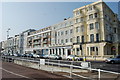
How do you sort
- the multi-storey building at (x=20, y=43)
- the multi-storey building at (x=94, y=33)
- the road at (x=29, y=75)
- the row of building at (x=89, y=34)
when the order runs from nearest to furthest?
the road at (x=29, y=75)
the multi-storey building at (x=94, y=33)
the row of building at (x=89, y=34)
the multi-storey building at (x=20, y=43)

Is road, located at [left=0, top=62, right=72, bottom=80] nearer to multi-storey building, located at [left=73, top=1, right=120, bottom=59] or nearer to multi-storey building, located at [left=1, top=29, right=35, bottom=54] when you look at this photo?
multi-storey building, located at [left=73, top=1, right=120, bottom=59]

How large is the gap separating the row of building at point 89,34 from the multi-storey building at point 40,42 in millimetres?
1625

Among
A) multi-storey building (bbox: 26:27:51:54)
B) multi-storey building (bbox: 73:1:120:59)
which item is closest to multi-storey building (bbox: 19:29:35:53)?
multi-storey building (bbox: 26:27:51:54)

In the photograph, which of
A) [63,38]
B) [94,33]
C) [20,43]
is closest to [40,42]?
[63,38]

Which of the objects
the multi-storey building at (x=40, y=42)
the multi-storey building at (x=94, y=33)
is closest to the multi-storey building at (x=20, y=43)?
the multi-storey building at (x=40, y=42)

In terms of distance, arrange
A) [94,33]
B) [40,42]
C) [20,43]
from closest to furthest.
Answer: [94,33], [40,42], [20,43]

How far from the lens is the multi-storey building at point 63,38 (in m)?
45.5

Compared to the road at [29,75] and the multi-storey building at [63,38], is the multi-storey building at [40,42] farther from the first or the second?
the road at [29,75]

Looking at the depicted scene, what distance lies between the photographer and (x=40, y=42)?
64.8 meters

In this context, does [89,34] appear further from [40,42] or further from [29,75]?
[40,42]

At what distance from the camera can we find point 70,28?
45906mm

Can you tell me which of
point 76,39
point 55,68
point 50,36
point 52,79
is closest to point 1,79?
point 52,79

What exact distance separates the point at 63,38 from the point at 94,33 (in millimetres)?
15321

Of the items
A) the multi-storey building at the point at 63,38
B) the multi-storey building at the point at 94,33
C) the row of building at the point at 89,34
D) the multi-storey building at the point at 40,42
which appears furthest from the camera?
the multi-storey building at the point at 40,42
